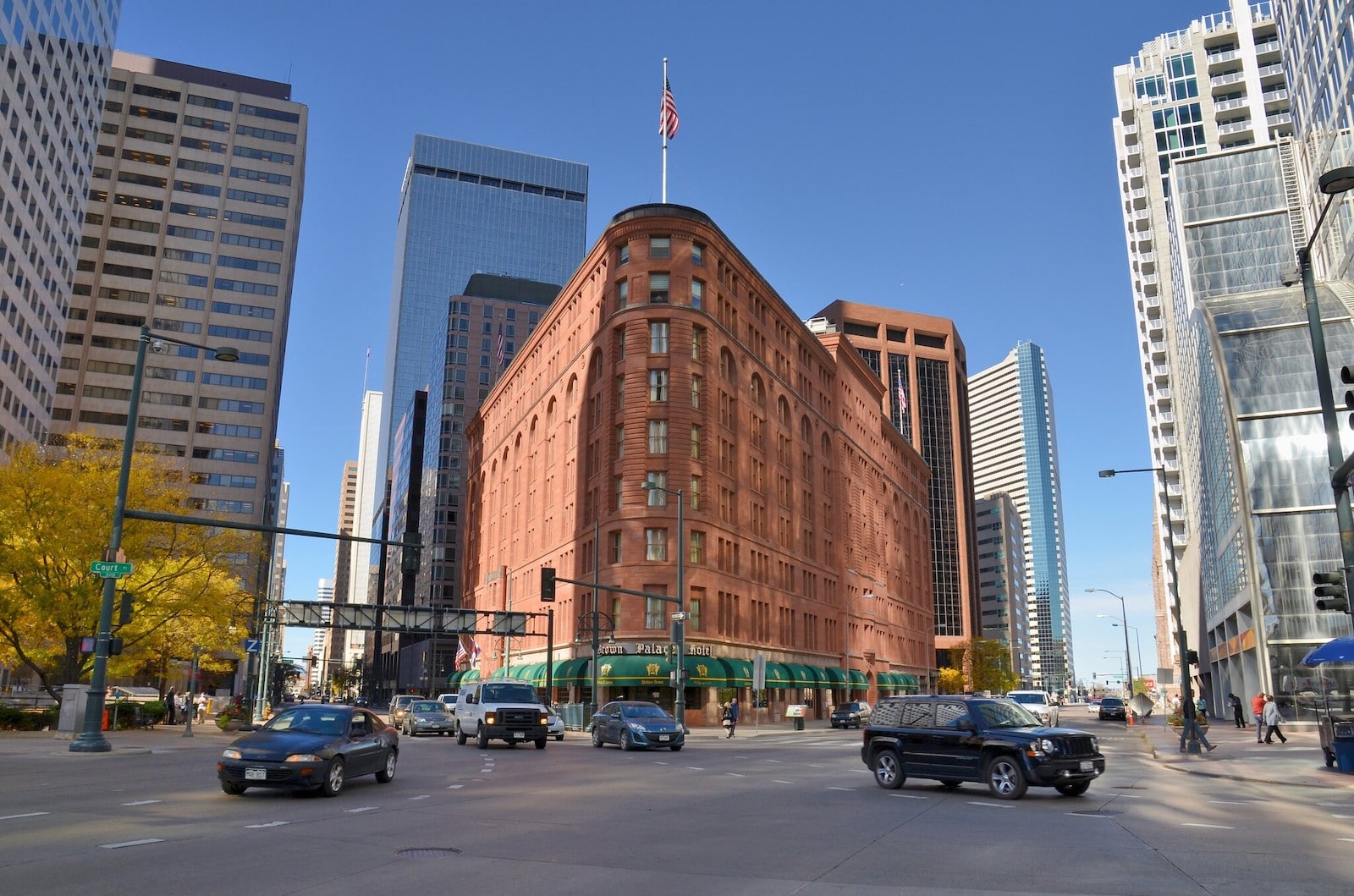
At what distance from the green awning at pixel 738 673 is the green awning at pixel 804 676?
28.3 ft

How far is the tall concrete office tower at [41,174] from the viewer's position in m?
79.9

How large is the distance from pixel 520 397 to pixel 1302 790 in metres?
81.3

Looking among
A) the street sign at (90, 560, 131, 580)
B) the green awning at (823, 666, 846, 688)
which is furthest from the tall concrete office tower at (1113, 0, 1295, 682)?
the street sign at (90, 560, 131, 580)

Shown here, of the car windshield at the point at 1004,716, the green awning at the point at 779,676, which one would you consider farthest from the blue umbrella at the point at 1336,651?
the green awning at the point at 779,676

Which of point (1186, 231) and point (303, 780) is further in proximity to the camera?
point (1186, 231)

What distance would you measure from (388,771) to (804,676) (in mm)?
59327

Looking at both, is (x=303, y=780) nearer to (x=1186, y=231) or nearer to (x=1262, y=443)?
(x=1262, y=443)

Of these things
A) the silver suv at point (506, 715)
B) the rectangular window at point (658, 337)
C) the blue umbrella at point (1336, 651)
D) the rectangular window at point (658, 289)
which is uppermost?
the rectangular window at point (658, 289)

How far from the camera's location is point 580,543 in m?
67.7

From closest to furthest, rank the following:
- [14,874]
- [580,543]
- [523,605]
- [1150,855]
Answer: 1. [14,874]
2. [1150,855]
3. [580,543]
4. [523,605]

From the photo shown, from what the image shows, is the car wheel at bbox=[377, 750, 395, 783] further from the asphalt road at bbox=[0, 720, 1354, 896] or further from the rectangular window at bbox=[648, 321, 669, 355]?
the rectangular window at bbox=[648, 321, 669, 355]

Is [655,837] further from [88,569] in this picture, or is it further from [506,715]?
[88,569]

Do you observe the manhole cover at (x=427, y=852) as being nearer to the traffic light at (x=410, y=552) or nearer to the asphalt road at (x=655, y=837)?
the asphalt road at (x=655, y=837)

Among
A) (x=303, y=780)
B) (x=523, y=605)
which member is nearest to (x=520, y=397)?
(x=523, y=605)
